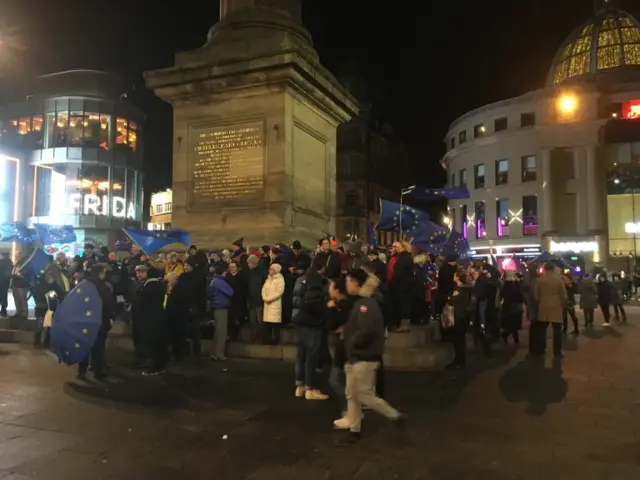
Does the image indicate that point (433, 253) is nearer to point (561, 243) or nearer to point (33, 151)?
point (561, 243)

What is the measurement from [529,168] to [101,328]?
178ft

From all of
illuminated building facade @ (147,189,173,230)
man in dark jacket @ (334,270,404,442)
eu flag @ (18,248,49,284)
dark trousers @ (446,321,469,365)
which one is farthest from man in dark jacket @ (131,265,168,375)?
illuminated building facade @ (147,189,173,230)

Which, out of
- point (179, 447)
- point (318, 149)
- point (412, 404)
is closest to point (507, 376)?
point (412, 404)

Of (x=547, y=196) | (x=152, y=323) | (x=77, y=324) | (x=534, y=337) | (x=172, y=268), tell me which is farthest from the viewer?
(x=547, y=196)

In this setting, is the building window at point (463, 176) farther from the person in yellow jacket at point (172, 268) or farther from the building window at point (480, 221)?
the person in yellow jacket at point (172, 268)

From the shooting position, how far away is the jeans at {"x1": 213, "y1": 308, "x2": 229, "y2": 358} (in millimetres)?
10031

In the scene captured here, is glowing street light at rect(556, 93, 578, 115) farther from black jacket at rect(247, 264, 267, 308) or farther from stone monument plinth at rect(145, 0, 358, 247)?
black jacket at rect(247, 264, 267, 308)

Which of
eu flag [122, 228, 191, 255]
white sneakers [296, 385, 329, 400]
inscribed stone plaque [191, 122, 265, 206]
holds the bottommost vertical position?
white sneakers [296, 385, 329, 400]

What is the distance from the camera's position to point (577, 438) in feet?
19.0

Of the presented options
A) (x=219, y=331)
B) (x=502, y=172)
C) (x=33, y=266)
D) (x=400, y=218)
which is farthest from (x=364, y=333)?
(x=502, y=172)

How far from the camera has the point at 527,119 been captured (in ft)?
189

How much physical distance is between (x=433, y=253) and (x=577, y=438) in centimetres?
1086

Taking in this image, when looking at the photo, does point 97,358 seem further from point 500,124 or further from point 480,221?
point 500,124

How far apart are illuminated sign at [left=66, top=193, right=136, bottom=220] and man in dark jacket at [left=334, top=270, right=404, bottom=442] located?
1952 inches
